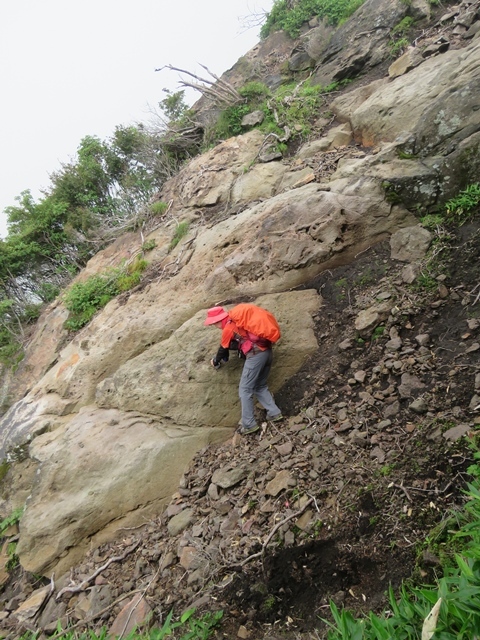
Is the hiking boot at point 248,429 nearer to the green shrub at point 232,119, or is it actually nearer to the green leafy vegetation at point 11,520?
the green leafy vegetation at point 11,520

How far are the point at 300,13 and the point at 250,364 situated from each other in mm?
13935

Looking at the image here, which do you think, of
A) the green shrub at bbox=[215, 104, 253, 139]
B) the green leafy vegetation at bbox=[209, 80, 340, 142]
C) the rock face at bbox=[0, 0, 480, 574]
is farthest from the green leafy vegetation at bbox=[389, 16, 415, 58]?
the green shrub at bbox=[215, 104, 253, 139]

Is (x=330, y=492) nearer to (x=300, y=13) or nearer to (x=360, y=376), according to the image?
(x=360, y=376)

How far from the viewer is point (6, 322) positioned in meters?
11.4

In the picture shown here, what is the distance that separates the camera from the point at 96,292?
827 centimetres

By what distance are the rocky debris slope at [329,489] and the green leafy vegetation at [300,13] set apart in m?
10.4

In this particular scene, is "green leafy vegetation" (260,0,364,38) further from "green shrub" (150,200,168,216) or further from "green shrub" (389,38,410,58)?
"green shrub" (150,200,168,216)

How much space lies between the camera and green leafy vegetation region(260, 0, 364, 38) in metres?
11.9

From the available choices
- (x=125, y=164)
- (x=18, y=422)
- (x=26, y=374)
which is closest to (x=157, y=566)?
(x=18, y=422)

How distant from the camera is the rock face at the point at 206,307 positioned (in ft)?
16.7

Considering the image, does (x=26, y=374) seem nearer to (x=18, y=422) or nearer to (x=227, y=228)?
(x=18, y=422)

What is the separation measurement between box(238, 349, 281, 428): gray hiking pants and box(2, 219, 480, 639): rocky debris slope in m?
0.24

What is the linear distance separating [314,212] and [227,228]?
5.71 feet

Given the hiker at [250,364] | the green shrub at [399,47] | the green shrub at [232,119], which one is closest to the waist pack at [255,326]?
the hiker at [250,364]
